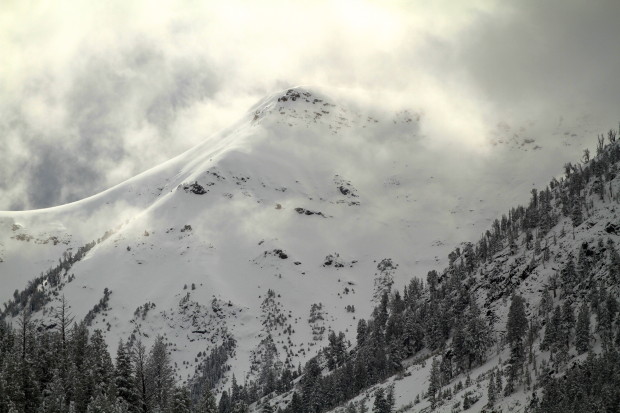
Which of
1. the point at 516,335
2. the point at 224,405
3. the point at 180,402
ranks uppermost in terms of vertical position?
the point at 516,335

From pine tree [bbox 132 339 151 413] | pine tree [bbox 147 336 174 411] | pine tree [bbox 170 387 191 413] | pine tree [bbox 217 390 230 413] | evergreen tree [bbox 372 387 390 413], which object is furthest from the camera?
pine tree [bbox 217 390 230 413]

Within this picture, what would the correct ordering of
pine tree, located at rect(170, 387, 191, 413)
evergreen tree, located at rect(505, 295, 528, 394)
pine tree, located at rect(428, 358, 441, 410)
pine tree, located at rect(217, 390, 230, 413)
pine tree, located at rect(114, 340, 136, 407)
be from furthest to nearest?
pine tree, located at rect(217, 390, 230, 413) < pine tree, located at rect(428, 358, 441, 410) < evergreen tree, located at rect(505, 295, 528, 394) < pine tree, located at rect(114, 340, 136, 407) < pine tree, located at rect(170, 387, 191, 413)

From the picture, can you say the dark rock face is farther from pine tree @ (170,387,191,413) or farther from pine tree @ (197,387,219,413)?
pine tree @ (170,387,191,413)

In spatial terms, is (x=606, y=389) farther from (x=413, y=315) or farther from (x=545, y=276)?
(x=413, y=315)

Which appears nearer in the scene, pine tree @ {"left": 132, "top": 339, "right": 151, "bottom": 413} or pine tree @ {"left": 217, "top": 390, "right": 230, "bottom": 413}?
pine tree @ {"left": 132, "top": 339, "right": 151, "bottom": 413}

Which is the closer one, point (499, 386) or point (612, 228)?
point (499, 386)

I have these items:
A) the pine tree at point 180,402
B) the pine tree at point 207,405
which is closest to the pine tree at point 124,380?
the pine tree at point 180,402

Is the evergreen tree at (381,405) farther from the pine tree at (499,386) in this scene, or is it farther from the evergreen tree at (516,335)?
the evergreen tree at (516,335)

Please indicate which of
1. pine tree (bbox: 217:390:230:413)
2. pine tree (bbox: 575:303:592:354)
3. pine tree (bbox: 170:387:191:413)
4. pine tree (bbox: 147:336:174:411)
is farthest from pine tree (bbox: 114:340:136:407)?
pine tree (bbox: 217:390:230:413)

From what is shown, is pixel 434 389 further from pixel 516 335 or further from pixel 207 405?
pixel 207 405

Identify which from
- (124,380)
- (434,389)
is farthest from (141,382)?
(434,389)

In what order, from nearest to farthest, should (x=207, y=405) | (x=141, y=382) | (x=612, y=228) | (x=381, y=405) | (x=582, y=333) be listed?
(x=207, y=405), (x=141, y=382), (x=582, y=333), (x=381, y=405), (x=612, y=228)

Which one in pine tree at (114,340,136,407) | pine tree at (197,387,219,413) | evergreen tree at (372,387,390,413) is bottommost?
pine tree at (197,387,219,413)

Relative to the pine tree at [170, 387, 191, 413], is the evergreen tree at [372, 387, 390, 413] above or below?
above
